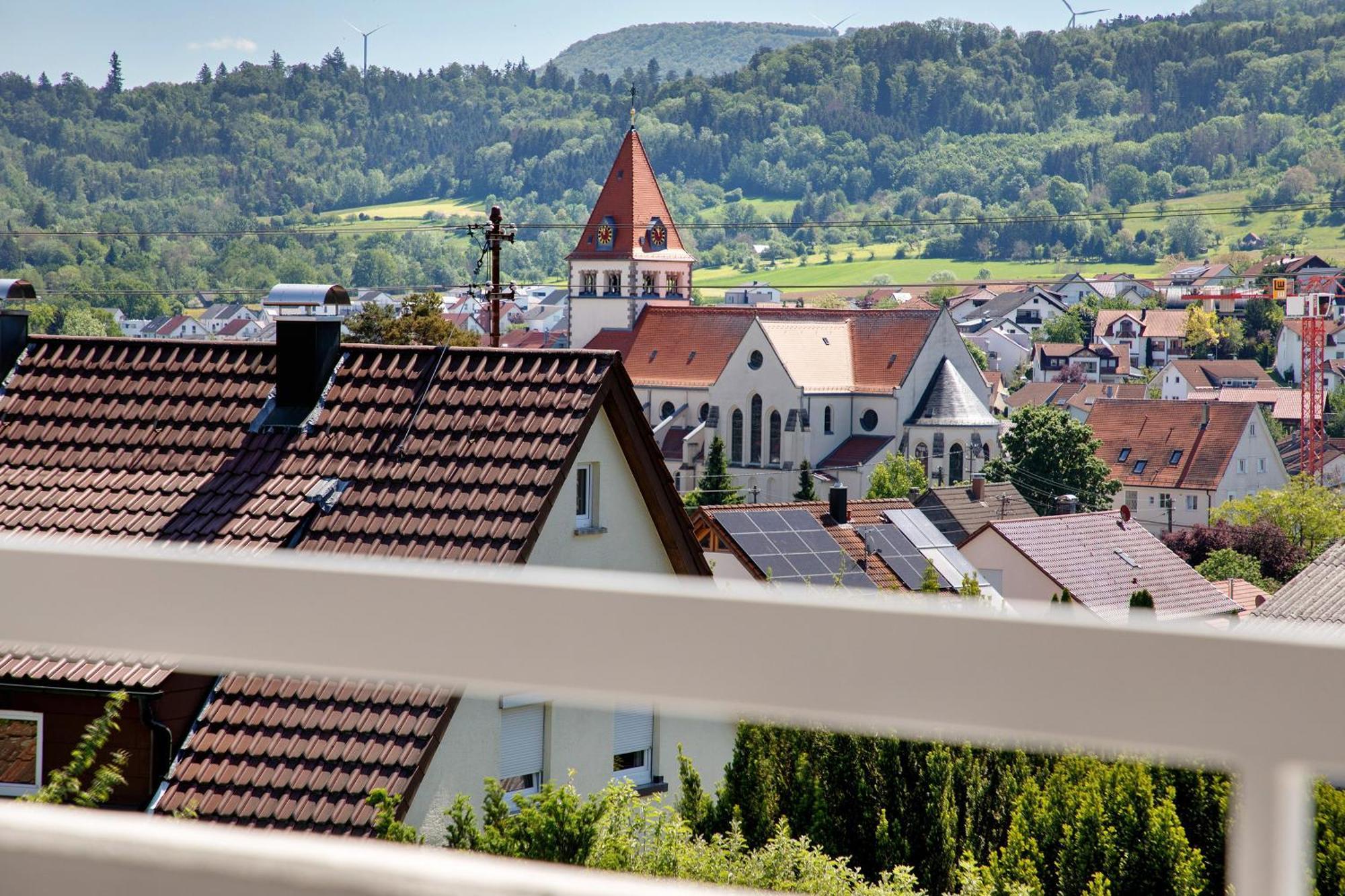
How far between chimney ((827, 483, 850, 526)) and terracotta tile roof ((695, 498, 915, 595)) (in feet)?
0.41

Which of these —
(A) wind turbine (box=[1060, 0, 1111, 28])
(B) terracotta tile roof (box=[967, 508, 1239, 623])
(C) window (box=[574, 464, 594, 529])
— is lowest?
(B) terracotta tile roof (box=[967, 508, 1239, 623])

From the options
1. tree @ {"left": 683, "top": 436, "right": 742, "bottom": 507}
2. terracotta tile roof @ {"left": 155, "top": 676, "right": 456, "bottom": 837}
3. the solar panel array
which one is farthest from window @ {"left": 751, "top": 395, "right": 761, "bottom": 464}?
terracotta tile roof @ {"left": 155, "top": 676, "right": 456, "bottom": 837}

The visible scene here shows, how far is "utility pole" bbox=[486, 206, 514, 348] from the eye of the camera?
74.1 feet

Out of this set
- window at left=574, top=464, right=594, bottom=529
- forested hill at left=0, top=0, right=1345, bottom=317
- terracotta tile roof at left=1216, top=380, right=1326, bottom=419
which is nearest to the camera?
window at left=574, top=464, right=594, bottom=529

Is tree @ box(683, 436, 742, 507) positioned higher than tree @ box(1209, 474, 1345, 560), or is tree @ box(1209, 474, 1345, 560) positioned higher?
tree @ box(1209, 474, 1345, 560)

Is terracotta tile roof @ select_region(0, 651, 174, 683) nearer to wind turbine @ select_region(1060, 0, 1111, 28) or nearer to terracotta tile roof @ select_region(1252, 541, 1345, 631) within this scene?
wind turbine @ select_region(1060, 0, 1111, 28)

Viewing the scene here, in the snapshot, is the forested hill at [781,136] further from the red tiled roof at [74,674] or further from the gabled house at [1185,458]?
the red tiled roof at [74,674]

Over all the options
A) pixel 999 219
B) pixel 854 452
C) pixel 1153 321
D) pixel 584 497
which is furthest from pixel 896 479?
pixel 1153 321

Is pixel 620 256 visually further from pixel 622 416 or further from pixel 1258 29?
pixel 1258 29

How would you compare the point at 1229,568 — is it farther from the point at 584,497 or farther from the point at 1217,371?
the point at 1217,371

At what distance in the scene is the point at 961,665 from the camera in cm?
92

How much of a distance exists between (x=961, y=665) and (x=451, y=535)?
7.47 m

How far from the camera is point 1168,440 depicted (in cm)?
6581

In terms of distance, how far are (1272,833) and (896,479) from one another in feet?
188
